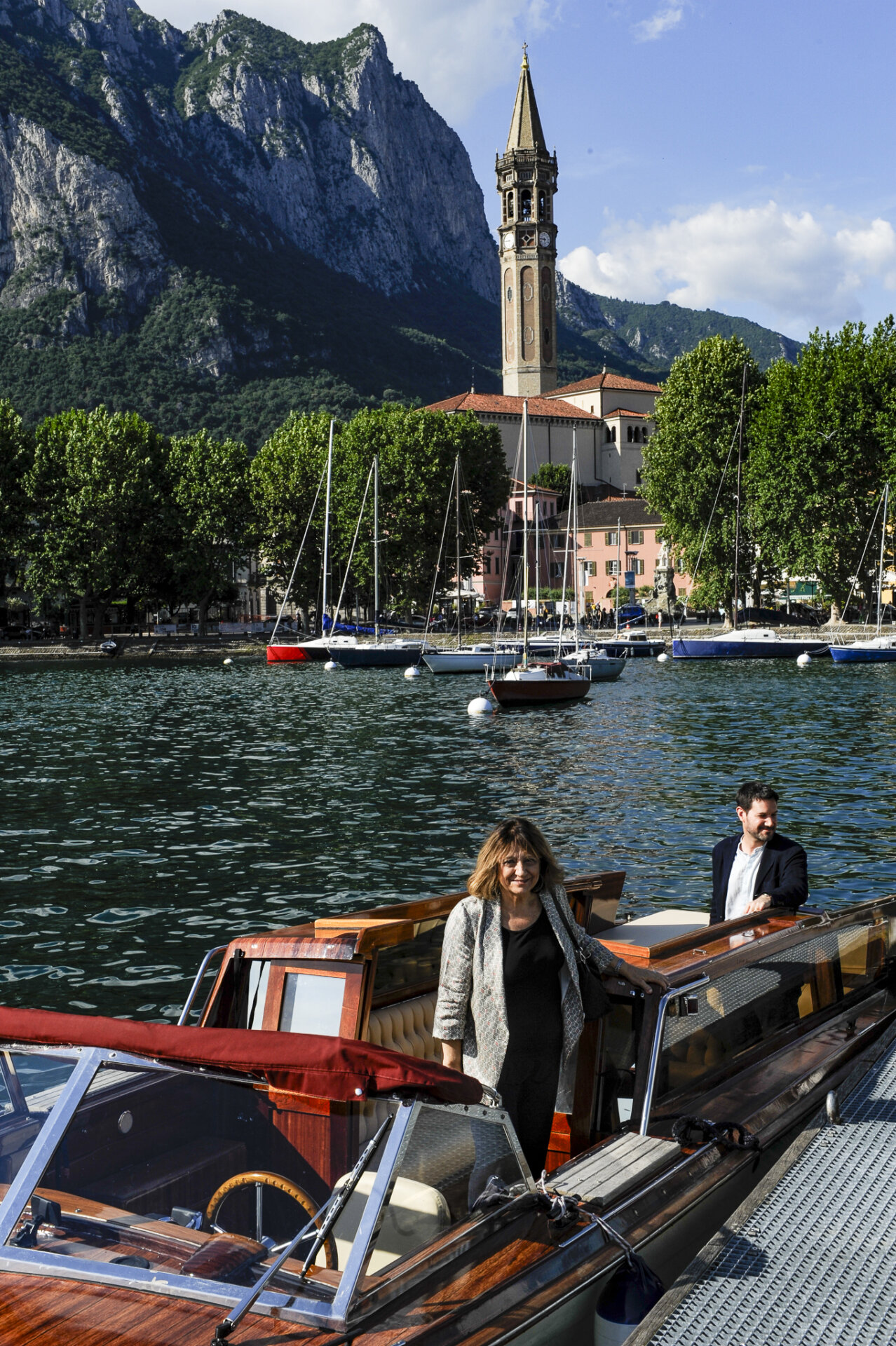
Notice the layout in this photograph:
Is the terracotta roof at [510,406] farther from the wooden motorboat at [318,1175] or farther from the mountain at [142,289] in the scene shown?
the wooden motorboat at [318,1175]

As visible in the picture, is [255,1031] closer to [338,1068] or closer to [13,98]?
[338,1068]

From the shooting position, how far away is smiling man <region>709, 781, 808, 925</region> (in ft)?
23.7

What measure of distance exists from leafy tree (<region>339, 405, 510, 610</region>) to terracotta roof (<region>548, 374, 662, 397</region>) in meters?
45.2

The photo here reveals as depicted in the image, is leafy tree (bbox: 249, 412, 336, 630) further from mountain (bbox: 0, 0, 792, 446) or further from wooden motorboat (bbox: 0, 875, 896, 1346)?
wooden motorboat (bbox: 0, 875, 896, 1346)

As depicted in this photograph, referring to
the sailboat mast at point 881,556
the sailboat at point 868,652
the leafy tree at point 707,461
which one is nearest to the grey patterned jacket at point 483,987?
the sailboat at point 868,652

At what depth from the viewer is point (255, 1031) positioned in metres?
3.44

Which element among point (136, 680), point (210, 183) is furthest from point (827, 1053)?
point (210, 183)

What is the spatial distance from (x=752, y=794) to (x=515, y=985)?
11.5 ft

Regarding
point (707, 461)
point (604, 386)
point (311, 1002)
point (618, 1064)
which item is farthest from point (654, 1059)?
point (604, 386)

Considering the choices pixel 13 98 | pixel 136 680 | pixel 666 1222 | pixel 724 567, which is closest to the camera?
pixel 666 1222

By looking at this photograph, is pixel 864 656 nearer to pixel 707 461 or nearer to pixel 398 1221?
pixel 707 461

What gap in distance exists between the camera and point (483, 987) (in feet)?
14.5

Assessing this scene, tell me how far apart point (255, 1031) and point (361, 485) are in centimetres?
7862

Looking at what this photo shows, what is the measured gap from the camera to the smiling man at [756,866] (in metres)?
7.23
